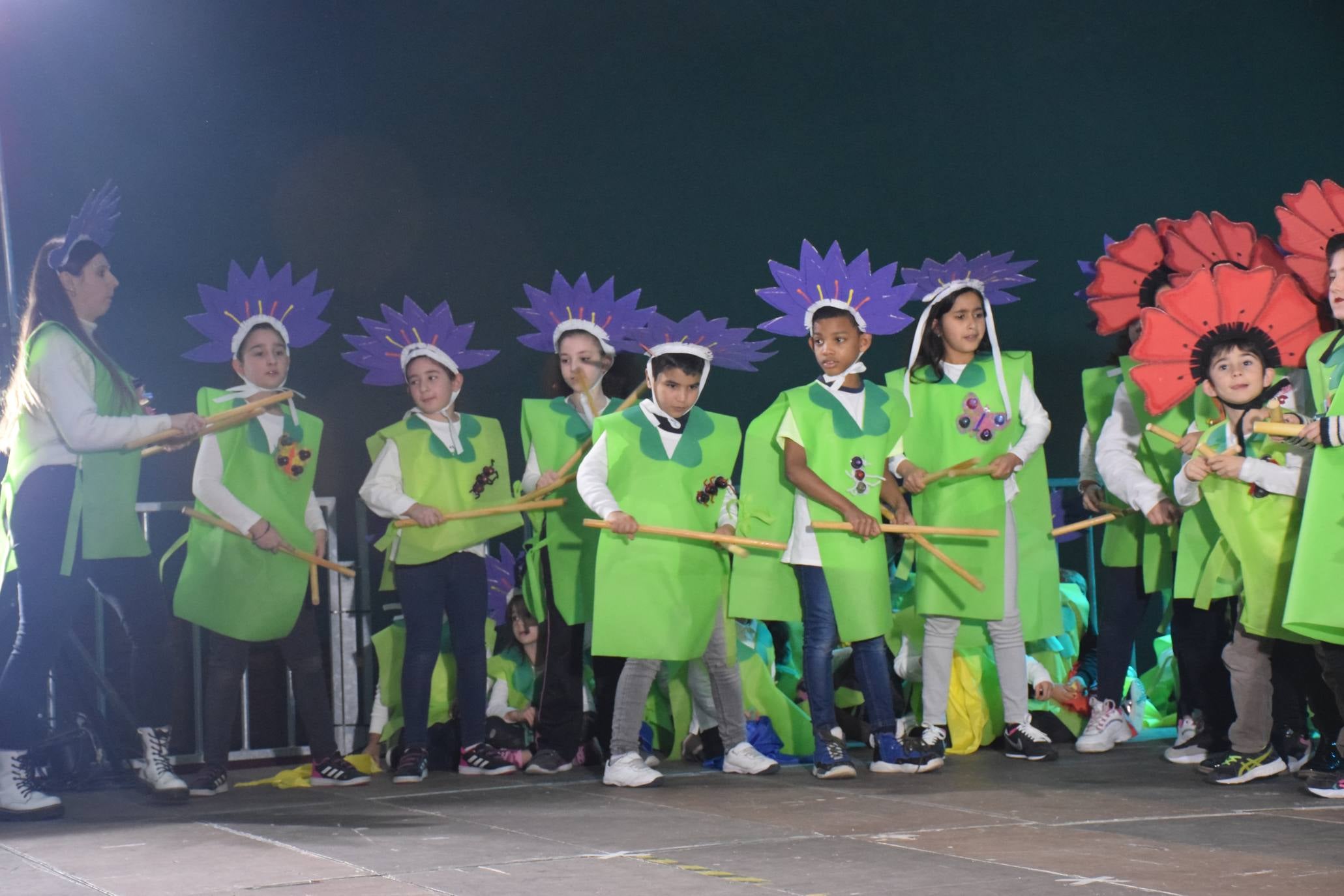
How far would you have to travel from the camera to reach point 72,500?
3.77 metres

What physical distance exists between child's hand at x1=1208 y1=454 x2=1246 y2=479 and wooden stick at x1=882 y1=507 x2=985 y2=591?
734 millimetres

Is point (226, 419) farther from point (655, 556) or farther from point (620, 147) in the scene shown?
point (620, 147)

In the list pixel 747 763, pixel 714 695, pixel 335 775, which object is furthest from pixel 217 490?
pixel 747 763

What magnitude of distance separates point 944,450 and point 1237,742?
3.72 ft

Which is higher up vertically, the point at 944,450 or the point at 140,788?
the point at 944,450

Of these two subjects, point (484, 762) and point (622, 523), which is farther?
point (484, 762)

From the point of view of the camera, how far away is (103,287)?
392 centimetres

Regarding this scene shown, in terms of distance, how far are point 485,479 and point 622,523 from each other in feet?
2.50

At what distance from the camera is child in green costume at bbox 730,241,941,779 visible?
13.2 ft

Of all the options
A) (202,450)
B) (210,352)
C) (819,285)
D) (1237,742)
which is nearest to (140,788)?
(202,450)

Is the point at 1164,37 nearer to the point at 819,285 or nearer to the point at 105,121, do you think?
the point at 819,285

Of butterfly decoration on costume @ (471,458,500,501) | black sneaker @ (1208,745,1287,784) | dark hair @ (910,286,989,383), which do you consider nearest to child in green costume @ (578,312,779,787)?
butterfly decoration on costume @ (471,458,500,501)

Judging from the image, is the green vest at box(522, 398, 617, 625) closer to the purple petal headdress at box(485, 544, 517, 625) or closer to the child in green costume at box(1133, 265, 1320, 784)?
the purple petal headdress at box(485, 544, 517, 625)

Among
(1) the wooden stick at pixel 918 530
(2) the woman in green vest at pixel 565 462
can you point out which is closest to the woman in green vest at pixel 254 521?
(2) the woman in green vest at pixel 565 462
